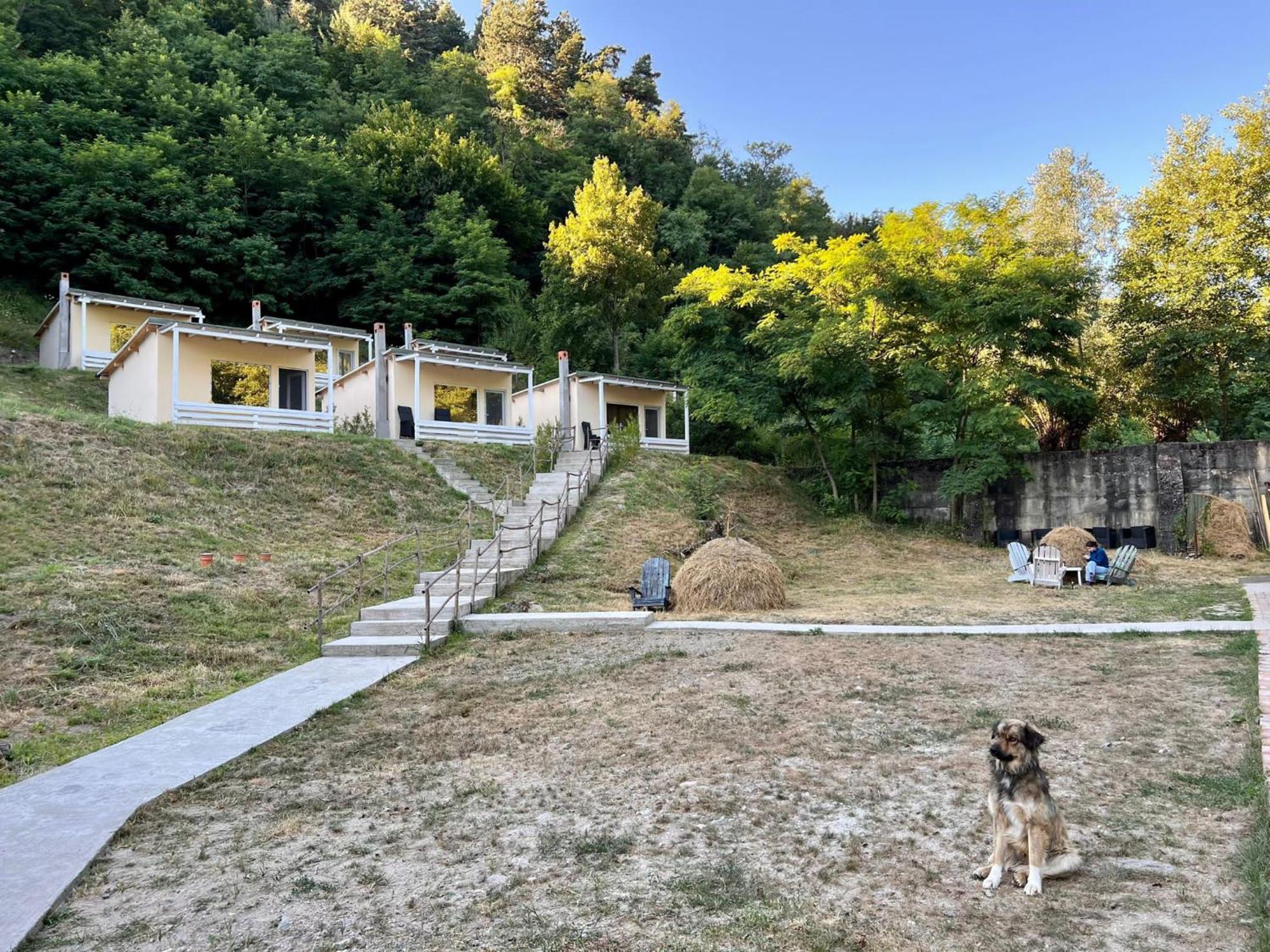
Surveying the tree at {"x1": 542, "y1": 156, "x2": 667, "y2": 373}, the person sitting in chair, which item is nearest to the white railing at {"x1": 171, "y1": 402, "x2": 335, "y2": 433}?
the tree at {"x1": 542, "y1": 156, "x2": 667, "y2": 373}

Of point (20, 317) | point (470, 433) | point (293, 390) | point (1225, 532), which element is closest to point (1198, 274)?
point (1225, 532)

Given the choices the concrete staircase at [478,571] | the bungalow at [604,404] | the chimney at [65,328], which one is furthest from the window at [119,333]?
the concrete staircase at [478,571]

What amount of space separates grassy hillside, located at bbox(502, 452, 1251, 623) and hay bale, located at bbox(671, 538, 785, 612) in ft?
1.59

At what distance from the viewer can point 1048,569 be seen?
1418 cm

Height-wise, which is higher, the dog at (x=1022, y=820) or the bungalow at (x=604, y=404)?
the bungalow at (x=604, y=404)

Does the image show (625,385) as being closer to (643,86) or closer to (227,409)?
(227,409)

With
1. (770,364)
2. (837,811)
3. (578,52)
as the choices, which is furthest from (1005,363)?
(578,52)

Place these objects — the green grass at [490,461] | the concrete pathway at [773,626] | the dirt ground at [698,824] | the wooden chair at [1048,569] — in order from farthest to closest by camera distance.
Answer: the green grass at [490,461] < the wooden chair at [1048,569] < the concrete pathway at [773,626] < the dirt ground at [698,824]

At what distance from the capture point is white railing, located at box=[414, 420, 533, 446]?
22984 millimetres

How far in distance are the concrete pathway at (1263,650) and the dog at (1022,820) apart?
4.80ft

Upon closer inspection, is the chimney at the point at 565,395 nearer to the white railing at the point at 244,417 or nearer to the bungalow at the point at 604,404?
the bungalow at the point at 604,404

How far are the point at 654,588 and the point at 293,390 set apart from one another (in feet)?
51.9

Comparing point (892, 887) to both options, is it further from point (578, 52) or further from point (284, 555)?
point (578, 52)

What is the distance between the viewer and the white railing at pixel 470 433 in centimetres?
2298
